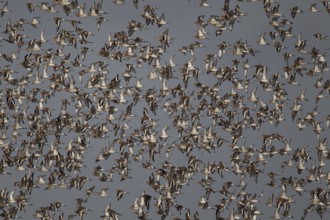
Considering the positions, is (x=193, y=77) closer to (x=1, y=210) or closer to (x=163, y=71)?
(x=163, y=71)

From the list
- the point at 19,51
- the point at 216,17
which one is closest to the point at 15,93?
the point at 19,51

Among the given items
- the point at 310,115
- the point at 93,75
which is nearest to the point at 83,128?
the point at 93,75

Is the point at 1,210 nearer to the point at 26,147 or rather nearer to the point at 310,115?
the point at 26,147

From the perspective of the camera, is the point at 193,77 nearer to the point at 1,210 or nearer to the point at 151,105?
the point at 151,105

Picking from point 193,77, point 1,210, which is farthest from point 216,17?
point 1,210

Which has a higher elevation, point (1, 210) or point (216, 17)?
point (216, 17)

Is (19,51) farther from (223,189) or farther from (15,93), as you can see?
(223,189)

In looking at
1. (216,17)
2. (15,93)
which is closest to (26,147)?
(15,93)
